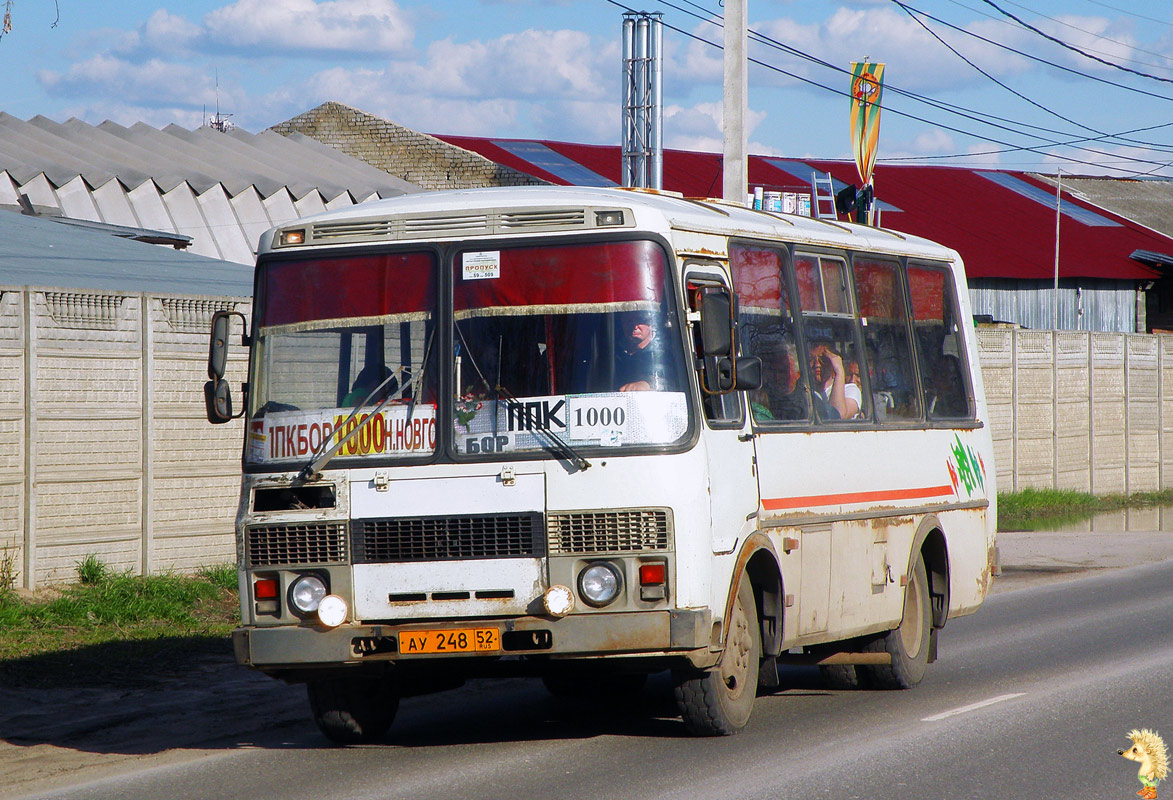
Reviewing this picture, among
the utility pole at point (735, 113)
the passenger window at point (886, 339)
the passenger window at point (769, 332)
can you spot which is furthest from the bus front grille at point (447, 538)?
the utility pole at point (735, 113)

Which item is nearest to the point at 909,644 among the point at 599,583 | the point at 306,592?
the point at 599,583

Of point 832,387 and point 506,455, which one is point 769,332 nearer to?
point 832,387

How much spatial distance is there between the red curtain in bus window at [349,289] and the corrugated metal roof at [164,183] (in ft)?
46.5

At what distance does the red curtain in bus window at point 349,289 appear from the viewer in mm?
7816

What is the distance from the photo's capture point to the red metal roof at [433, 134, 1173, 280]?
4241cm

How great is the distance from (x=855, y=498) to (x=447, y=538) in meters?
2.97

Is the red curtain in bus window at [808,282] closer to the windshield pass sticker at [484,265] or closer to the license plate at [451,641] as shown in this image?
the windshield pass sticker at [484,265]

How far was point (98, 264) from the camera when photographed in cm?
1544

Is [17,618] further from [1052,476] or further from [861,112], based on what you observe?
[1052,476]

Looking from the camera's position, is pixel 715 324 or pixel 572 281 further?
pixel 572 281

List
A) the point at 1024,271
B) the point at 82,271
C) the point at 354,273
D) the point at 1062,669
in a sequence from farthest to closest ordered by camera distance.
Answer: the point at 1024,271
the point at 82,271
the point at 1062,669
the point at 354,273

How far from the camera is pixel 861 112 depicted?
930 inches

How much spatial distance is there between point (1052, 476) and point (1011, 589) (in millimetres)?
10549

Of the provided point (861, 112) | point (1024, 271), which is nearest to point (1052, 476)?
point (861, 112)
